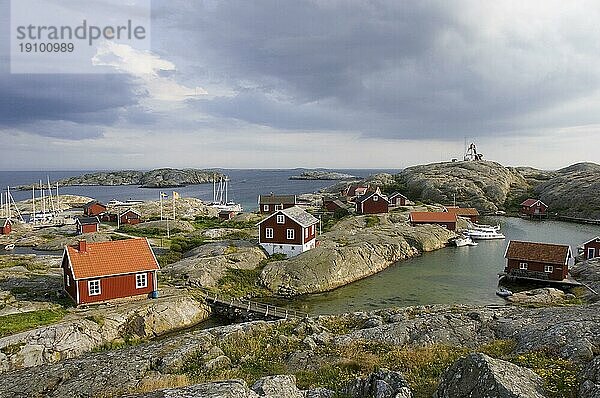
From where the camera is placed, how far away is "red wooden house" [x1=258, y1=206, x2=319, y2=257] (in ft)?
169

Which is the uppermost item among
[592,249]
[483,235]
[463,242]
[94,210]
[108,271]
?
[108,271]

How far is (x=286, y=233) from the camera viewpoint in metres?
51.8

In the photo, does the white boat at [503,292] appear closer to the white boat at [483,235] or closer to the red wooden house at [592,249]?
the red wooden house at [592,249]

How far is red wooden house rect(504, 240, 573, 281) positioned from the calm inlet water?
117 inches

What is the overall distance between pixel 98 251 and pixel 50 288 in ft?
21.9

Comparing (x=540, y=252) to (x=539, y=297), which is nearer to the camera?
(x=539, y=297)

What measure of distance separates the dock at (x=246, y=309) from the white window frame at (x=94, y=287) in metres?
8.66

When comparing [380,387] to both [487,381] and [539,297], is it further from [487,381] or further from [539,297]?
[539,297]

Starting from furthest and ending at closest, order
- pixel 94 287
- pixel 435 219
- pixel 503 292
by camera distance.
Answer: pixel 435 219
pixel 503 292
pixel 94 287

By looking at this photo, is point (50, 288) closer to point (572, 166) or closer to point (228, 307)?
point (228, 307)

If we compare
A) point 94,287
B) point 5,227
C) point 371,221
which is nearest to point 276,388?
point 94,287

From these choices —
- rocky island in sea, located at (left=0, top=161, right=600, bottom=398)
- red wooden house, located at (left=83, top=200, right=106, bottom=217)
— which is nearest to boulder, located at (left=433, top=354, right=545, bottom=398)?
rocky island in sea, located at (left=0, top=161, right=600, bottom=398)

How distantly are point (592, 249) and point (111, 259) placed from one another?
56541mm

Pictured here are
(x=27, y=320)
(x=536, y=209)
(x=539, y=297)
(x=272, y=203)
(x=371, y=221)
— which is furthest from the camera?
(x=536, y=209)
